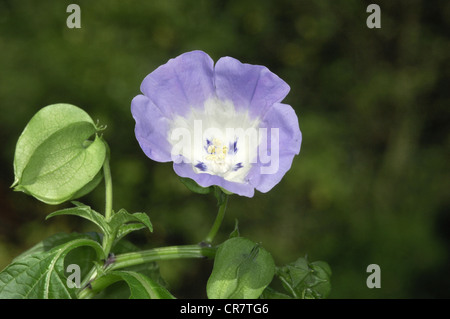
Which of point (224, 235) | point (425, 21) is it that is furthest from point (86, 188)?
point (425, 21)

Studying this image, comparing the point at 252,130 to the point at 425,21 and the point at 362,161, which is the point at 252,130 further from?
the point at 425,21

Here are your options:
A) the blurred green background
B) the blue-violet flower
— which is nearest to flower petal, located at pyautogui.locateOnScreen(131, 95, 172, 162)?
the blue-violet flower

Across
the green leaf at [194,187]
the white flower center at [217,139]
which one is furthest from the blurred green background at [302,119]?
the green leaf at [194,187]

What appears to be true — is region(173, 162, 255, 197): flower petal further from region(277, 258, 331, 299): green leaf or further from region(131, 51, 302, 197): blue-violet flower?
region(277, 258, 331, 299): green leaf

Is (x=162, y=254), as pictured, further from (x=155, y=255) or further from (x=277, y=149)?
(x=277, y=149)

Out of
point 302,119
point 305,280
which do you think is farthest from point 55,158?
point 302,119
